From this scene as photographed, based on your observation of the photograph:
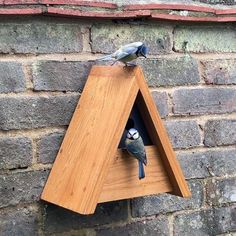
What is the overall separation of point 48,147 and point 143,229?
462 mm

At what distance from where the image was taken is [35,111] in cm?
171

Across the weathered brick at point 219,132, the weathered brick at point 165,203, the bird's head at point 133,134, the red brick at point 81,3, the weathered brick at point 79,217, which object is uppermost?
the red brick at point 81,3

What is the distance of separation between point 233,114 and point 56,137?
733 millimetres

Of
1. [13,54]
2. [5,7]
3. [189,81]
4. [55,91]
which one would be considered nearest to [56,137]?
[55,91]

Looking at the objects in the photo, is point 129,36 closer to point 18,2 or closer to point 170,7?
point 170,7

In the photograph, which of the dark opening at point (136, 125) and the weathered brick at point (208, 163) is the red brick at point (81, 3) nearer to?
the dark opening at point (136, 125)

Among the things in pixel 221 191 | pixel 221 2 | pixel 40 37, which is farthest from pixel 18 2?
pixel 221 191

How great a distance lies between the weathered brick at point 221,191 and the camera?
2.06 meters

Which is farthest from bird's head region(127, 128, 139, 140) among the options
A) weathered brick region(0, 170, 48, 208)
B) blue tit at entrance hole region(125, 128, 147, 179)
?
weathered brick region(0, 170, 48, 208)

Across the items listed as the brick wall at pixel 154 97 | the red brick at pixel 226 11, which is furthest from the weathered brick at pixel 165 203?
the red brick at pixel 226 11

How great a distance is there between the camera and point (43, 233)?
1730 millimetres

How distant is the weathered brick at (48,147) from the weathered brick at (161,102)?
15.2 inches

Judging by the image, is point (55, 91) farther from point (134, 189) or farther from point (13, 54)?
point (134, 189)

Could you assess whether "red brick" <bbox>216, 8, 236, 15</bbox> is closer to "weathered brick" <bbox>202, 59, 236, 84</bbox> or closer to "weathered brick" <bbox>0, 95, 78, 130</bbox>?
"weathered brick" <bbox>202, 59, 236, 84</bbox>
